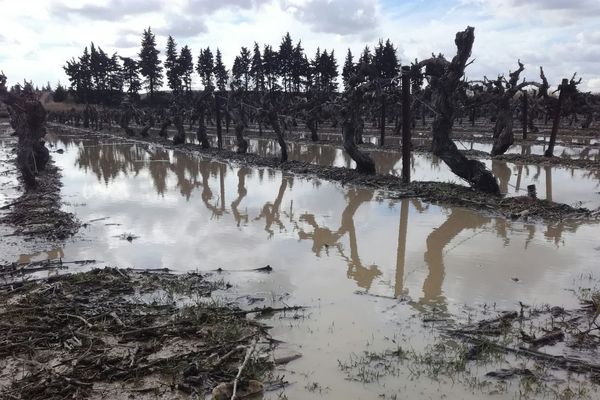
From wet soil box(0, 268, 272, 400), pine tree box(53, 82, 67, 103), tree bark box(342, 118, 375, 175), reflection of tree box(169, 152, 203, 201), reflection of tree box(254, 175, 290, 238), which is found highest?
pine tree box(53, 82, 67, 103)

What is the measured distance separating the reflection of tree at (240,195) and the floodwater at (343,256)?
105 mm

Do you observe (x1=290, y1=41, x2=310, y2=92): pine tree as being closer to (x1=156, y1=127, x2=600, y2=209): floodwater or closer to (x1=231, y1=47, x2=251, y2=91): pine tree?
(x1=231, y1=47, x2=251, y2=91): pine tree

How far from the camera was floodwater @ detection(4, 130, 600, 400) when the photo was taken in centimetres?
551

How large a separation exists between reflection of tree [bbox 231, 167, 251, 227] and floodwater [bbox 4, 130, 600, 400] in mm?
105

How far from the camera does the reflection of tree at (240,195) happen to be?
12516 millimetres

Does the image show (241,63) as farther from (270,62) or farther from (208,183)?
(208,183)

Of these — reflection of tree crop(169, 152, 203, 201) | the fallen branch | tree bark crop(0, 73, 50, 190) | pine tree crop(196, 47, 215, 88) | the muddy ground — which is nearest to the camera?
the fallen branch

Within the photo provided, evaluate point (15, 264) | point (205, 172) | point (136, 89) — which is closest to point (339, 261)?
point (15, 264)

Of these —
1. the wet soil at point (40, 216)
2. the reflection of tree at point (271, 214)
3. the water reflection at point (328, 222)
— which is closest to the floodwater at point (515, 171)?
the water reflection at point (328, 222)

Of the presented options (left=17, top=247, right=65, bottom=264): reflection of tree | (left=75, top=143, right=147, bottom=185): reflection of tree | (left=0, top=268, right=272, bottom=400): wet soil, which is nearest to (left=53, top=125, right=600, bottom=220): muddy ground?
(left=75, top=143, right=147, bottom=185): reflection of tree

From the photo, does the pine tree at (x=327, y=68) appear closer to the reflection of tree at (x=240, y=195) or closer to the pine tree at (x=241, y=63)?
the pine tree at (x=241, y=63)

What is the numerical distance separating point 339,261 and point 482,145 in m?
25.1

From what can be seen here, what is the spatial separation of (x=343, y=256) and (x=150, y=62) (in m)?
79.3

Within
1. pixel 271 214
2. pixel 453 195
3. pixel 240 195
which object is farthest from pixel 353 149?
pixel 271 214
